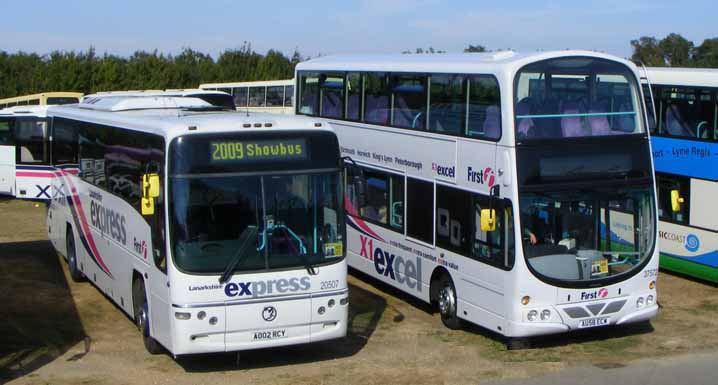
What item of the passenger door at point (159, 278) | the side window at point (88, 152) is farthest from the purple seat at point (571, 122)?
the side window at point (88, 152)

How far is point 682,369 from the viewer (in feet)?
39.6

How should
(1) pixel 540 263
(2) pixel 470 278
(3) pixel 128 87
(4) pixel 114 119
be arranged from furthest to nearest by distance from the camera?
(3) pixel 128 87
(4) pixel 114 119
(2) pixel 470 278
(1) pixel 540 263

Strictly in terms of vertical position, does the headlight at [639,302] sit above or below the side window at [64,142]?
below

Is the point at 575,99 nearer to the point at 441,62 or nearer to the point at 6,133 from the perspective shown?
the point at 441,62

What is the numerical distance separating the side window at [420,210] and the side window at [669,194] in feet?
17.2

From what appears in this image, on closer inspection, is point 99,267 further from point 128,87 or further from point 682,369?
point 128,87

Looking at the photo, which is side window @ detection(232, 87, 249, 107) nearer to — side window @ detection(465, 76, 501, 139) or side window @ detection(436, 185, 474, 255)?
side window @ detection(436, 185, 474, 255)

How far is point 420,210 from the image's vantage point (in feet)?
49.8

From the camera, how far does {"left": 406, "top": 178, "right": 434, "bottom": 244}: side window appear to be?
14883 mm

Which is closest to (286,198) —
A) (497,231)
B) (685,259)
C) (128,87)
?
(497,231)

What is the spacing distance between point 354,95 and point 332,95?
0.97m

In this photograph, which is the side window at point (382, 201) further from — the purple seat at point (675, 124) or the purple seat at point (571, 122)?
the purple seat at point (675, 124)

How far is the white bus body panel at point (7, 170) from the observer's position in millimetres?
29906

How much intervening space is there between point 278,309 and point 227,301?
0.63 meters
